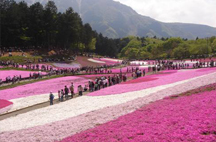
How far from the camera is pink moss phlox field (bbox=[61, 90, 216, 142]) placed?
11.0m

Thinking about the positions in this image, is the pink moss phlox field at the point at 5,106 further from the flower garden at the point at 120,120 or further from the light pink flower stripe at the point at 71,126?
the light pink flower stripe at the point at 71,126

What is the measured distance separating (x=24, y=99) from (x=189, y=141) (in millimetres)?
25770

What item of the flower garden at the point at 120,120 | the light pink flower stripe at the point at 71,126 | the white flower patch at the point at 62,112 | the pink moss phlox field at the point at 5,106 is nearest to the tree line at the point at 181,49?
the white flower patch at the point at 62,112

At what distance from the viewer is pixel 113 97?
26.4 metres

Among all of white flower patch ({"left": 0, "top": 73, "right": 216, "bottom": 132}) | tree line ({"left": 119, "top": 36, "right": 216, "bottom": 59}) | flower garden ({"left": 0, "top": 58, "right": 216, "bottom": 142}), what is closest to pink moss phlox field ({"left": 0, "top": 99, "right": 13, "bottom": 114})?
flower garden ({"left": 0, "top": 58, "right": 216, "bottom": 142})

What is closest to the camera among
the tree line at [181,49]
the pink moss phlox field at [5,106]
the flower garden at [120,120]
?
the flower garden at [120,120]

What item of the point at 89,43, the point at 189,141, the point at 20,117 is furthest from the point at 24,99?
the point at 89,43

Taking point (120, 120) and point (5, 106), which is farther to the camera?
point (5, 106)

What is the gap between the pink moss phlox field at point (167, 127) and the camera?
11.0 metres

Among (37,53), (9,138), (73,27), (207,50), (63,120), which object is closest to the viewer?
(9,138)

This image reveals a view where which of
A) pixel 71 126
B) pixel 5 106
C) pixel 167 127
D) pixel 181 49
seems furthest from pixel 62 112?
pixel 181 49

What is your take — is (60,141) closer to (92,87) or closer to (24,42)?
(92,87)

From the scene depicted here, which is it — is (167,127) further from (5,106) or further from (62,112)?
(5,106)

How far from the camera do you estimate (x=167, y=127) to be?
40.7ft
